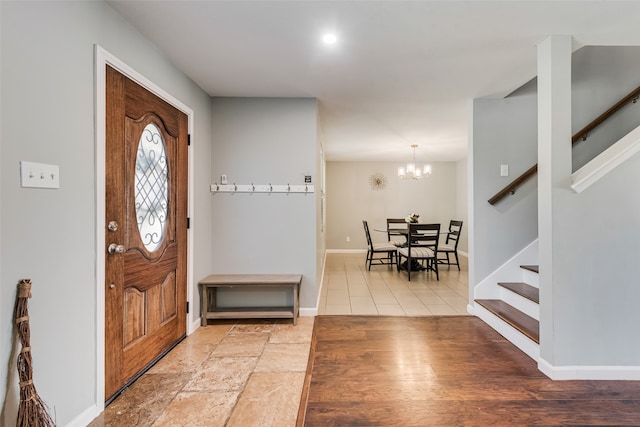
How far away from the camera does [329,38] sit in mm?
2070

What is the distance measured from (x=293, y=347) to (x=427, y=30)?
8.40 ft

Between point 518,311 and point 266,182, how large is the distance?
9.08 feet

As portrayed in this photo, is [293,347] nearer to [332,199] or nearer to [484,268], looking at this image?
[484,268]

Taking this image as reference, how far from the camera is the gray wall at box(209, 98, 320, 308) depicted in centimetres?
319

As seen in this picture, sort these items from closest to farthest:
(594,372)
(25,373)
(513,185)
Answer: (25,373)
(594,372)
(513,185)

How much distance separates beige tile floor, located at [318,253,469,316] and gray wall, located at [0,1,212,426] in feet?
7.37

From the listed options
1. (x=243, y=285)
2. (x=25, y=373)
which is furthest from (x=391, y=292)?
(x=25, y=373)

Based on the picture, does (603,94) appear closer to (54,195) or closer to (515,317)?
(515,317)

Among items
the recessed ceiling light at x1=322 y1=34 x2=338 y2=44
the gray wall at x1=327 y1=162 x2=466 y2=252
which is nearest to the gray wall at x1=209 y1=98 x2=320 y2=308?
the recessed ceiling light at x1=322 y1=34 x2=338 y2=44

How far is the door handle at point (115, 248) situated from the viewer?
177cm

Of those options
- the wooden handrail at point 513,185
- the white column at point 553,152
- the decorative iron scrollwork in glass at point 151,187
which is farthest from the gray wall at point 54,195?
the wooden handrail at point 513,185

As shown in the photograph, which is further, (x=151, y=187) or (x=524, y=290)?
(x=524, y=290)

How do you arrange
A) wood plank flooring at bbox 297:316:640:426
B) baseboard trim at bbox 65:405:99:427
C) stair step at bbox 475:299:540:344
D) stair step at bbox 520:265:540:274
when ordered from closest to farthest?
baseboard trim at bbox 65:405:99:427 → wood plank flooring at bbox 297:316:640:426 → stair step at bbox 475:299:540:344 → stair step at bbox 520:265:540:274

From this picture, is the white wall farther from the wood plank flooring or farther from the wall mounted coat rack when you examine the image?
Answer: the wall mounted coat rack
